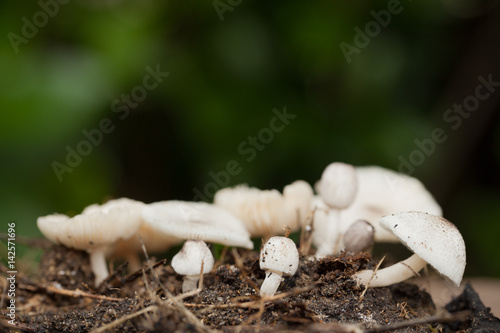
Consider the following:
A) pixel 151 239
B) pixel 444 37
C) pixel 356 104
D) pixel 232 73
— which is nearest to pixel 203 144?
pixel 232 73

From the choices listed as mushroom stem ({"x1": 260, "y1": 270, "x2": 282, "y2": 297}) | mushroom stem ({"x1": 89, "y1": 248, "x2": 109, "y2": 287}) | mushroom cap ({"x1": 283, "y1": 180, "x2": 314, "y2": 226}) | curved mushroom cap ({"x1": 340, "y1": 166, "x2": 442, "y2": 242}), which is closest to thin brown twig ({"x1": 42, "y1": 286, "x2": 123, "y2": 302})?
mushroom stem ({"x1": 89, "y1": 248, "x2": 109, "y2": 287})

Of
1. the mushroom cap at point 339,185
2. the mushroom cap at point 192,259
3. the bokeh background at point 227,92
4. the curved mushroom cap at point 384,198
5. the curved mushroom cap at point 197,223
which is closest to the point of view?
the mushroom cap at point 192,259

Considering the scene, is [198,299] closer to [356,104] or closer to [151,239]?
[151,239]

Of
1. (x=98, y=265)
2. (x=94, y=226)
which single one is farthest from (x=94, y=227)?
(x=98, y=265)

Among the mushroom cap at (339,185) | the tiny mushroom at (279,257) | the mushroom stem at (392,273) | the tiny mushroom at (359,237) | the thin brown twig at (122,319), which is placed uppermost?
the mushroom cap at (339,185)

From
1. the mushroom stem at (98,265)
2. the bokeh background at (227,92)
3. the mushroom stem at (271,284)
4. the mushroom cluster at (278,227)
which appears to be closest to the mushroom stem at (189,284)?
the mushroom cluster at (278,227)

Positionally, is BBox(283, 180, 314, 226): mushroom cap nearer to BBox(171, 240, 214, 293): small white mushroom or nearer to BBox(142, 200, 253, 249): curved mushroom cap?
BBox(142, 200, 253, 249): curved mushroom cap

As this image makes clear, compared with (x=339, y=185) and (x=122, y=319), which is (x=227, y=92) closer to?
(x=339, y=185)

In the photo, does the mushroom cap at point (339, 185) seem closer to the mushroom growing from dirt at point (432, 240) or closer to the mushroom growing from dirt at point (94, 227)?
the mushroom growing from dirt at point (432, 240)

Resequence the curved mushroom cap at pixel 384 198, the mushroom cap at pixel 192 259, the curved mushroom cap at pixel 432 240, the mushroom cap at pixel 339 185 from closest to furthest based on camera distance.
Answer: the curved mushroom cap at pixel 432 240 < the mushroom cap at pixel 192 259 < the mushroom cap at pixel 339 185 < the curved mushroom cap at pixel 384 198
